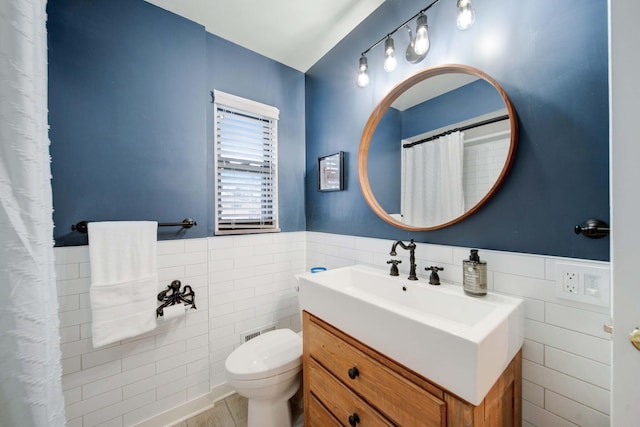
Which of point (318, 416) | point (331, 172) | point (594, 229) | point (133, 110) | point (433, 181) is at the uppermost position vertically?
point (133, 110)

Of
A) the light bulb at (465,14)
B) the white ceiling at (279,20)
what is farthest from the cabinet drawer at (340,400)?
the white ceiling at (279,20)

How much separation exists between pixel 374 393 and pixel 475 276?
0.61 metres

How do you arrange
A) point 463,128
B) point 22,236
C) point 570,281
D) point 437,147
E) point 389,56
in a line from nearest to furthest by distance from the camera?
point 22,236
point 570,281
point 463,128
point 437,147
point 389,56

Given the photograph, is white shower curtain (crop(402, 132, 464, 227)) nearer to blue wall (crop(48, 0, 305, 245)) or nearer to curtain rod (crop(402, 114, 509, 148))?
curtain rod (crop(402, 114, 509, 148))

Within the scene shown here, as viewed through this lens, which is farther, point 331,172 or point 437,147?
point 331,172

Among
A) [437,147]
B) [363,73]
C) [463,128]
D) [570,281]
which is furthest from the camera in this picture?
[363,73]

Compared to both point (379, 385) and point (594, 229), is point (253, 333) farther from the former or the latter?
point (594, 229)

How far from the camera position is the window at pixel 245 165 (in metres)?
1.71

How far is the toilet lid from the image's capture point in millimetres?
1218

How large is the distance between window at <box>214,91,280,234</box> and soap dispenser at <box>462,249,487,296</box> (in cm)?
142

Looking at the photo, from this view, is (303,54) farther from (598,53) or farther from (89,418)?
(89,418)

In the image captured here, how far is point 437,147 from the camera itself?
1.21 metres

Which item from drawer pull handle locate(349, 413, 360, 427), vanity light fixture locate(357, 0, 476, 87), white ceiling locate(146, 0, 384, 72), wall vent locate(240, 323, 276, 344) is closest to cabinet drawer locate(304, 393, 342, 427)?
drawer pull handle locate(349, 413, 360, 427)

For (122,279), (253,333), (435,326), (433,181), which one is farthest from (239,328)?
(433,181)
